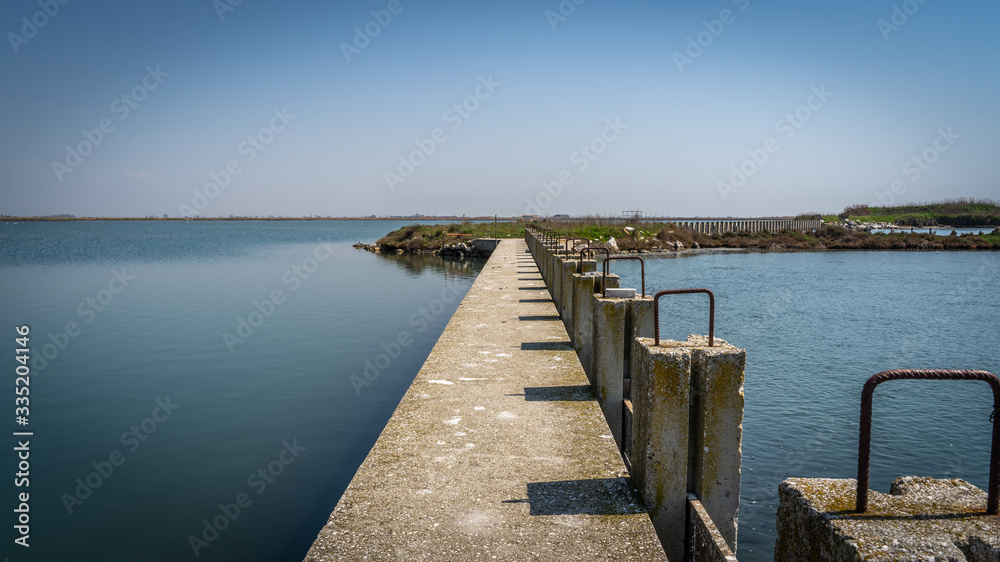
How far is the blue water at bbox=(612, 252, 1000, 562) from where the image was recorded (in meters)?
7.75

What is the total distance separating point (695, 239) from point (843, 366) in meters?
45.7

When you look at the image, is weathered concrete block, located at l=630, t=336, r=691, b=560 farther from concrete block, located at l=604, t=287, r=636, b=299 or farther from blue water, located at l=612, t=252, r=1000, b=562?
blue water, located at l=612, t=252, r=1000, b=562

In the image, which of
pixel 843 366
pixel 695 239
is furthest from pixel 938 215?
pixel 843 366

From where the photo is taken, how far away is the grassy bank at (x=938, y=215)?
96.0 m

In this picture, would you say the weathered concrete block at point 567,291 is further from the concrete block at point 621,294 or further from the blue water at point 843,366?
the blue water at point 843,366

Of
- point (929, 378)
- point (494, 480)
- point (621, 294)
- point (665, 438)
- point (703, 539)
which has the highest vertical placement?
point (929, 378)

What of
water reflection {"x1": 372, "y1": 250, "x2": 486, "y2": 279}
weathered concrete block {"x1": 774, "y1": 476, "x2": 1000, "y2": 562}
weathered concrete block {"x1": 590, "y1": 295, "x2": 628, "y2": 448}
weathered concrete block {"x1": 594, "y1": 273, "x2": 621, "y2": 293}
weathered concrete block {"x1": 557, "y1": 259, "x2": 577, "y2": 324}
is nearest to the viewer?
weathered concrete block {"x1": 774, "y1": 476, "x2": 1000, "y2": 562}

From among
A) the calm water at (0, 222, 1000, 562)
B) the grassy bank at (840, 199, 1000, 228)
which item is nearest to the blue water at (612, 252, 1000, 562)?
the calm water at (0, 222, 1000, 562)

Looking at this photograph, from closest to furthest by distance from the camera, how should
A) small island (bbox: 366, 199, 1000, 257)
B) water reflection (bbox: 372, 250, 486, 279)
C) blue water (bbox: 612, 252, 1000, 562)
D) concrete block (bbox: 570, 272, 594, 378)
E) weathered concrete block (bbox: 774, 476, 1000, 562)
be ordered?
weathered concrete block (bbox: 774, 476, 1000, 562)
concrete block (bbox: 570, 272, 594, 378)
blue water (bbox: 612, 252, 1000, 562)
water reflection (bbox: 372, 250, 486, 279)
small island (bbox: 366, 199, 1000, 257)

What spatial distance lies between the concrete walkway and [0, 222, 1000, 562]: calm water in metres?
2.00

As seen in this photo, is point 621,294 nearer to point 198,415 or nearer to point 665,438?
point 665,438

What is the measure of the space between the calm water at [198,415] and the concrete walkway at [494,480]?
1.97 metres

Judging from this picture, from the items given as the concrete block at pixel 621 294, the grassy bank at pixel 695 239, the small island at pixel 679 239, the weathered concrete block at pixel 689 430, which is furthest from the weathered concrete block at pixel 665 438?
the grassy bank at pixel 695 239

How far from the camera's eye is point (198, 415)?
9.53m
